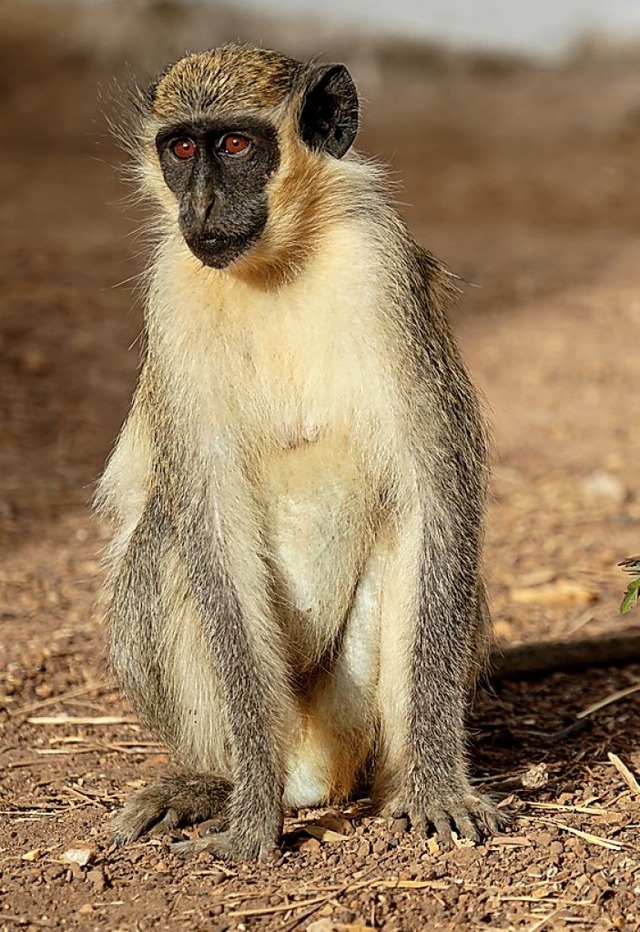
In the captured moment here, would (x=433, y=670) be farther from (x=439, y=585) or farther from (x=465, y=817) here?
(x=465, y=817)

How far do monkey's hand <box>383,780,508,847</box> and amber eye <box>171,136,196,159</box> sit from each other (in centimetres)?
194

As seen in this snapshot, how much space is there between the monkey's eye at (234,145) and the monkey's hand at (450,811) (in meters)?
1.90

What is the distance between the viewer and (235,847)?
3.99 metres

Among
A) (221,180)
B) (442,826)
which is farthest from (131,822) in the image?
(221,180)

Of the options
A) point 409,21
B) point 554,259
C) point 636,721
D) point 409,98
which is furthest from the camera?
point 409,21

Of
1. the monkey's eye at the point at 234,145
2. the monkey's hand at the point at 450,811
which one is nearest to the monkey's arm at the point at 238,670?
the monkey's hand at the point at 450,811

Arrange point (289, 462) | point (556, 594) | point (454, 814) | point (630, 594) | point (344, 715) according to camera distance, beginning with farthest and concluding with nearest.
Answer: point (556, 594) → point (344, 715) → point (289, 462) → point (454, 814) → point (630, 594)

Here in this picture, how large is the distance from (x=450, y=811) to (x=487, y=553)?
3.02m

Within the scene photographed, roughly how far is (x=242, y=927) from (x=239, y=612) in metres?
0.99

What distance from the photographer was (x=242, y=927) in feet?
11.5

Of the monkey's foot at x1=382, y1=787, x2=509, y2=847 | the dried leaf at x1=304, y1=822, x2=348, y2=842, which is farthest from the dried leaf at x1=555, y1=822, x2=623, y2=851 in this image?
the dried leaf at x1=304, y1=822, x2=348, y2=842

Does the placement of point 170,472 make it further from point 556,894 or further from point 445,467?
point 556,894

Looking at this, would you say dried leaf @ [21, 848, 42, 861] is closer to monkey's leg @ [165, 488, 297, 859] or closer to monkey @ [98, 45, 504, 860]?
monkey @ [98, 45, 504, 860]

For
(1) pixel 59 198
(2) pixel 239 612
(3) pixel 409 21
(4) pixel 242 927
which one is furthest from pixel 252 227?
(3) pixel 409 21
